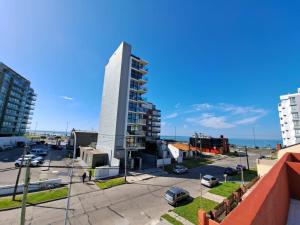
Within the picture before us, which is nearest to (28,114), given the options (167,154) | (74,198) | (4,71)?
(4,71)

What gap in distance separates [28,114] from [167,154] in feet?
277

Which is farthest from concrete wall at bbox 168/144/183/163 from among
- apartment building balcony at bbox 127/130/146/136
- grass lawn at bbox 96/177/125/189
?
grass lawn at bbox 96/177/125/189

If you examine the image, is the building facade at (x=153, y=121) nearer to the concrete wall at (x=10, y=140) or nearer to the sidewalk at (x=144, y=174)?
the sidewalk at (x=144, y=174)

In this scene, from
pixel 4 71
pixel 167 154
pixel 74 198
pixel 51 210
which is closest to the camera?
pixel 51 210

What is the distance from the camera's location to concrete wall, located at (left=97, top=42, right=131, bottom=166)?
1438 inches

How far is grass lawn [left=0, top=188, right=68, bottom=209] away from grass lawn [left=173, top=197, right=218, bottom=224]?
46.6 feet

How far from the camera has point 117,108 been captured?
124 ft

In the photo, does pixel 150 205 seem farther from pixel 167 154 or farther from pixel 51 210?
pixel 167 154

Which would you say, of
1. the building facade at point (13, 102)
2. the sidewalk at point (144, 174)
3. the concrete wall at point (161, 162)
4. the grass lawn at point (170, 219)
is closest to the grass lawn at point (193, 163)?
the concrete wall at point (161, 162)

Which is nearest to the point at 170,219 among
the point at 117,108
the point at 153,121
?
the point at 117,108

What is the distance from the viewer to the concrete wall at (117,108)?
3653cm

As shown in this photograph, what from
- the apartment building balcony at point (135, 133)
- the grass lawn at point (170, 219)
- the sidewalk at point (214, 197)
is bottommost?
the grass lawn at point (170, 219)

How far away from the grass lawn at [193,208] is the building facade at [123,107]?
1904 cm

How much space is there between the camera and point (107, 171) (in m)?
29.1
